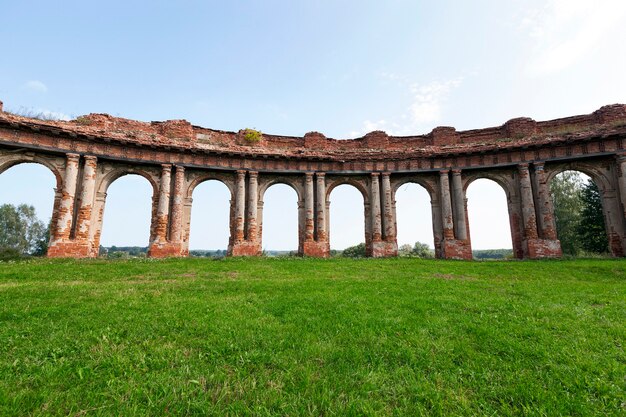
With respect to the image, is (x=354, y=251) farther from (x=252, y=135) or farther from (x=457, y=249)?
(x=252, y=135)

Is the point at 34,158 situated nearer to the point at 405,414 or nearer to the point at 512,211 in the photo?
the point at 405,414

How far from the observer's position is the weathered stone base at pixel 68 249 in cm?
1723

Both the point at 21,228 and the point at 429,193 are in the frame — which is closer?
the point at 429,193

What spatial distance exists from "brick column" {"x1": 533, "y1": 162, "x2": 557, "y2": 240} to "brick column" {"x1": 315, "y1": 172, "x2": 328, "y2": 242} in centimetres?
1489

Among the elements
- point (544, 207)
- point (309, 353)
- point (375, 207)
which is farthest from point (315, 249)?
point (309, 353)

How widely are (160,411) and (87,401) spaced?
2.54 ft

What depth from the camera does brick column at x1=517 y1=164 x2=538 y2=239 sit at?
20.4 meters

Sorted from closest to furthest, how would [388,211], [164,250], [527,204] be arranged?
[164,250], [527,204], [388,211]

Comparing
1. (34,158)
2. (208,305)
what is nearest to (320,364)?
(208,305)

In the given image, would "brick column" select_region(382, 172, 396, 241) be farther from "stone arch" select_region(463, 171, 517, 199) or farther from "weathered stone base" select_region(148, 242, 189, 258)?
"weathered stone base" select_region(148, 242, 189, 258)

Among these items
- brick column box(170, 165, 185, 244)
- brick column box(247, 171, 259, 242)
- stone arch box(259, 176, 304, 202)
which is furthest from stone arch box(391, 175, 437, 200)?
brick column box(170, 165, 185, 244)

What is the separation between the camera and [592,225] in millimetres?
28594

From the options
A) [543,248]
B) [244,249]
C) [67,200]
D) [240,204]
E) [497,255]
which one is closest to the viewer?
[67,200]

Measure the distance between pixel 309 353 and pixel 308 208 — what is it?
19.3 meters
